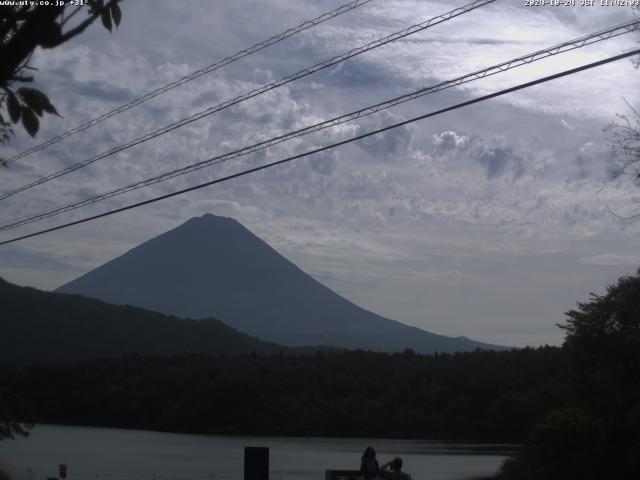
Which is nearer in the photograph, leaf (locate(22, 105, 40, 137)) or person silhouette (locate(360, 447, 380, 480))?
leaf (locate(22, 105, 40, 137))

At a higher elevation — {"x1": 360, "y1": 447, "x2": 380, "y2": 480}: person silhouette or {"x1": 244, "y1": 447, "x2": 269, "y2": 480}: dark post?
{"x1": 244, "y1": 447, "x2": 269, "y2": 480}: dark post

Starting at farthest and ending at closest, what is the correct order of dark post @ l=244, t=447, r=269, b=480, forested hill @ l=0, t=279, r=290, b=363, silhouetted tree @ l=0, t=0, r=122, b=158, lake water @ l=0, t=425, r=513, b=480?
1. forested hill @ l=0, t=279, r=290, b=363
2. lake water @ l=0, t=425, r=513, b=480
3. dark post @ l=244, t=447, r=269, b=480
4. silhouetted tree @ l=0, t=0, r=122, b=158

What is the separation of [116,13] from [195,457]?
55637mm

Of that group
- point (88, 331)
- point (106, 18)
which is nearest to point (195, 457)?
point (106, 18)

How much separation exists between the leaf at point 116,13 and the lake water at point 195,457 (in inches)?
1244

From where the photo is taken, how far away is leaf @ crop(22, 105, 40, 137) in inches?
150

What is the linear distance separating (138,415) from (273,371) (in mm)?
14871

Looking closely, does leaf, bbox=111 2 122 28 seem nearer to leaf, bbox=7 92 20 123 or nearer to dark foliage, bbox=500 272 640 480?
leaf, bbox=7 92 20 123

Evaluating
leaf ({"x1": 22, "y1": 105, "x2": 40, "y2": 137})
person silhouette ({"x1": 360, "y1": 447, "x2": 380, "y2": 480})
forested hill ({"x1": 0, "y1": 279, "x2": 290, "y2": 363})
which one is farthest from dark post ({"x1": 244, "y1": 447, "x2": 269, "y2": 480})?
forested hill ({"x1": 0, "y1": 279, "x2": 290, "y2": 363})

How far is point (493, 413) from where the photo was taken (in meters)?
79.6

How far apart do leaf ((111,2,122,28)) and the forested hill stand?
114 m

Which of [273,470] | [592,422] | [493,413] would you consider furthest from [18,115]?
[493,413]

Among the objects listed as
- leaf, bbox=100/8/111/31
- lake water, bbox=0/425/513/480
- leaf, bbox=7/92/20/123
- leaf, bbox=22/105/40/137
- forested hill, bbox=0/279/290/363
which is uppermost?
forested hill, bbox=0/279/290/363

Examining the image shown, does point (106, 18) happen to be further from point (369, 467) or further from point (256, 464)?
point (369, 467)
